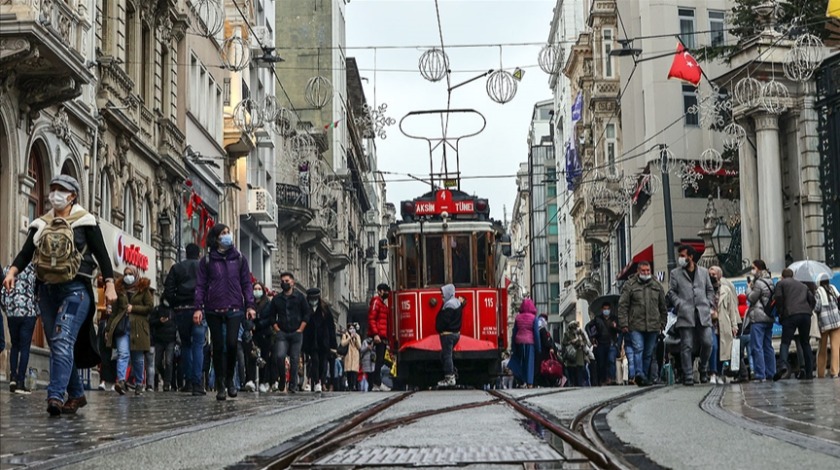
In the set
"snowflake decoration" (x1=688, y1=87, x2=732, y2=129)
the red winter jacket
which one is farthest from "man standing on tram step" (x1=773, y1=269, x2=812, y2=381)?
"snowflake decoration" (x1=688, y1=87, x2=732, y2=129)

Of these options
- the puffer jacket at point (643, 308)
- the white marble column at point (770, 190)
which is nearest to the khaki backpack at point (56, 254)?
the puffer jacket at point (643, 308)

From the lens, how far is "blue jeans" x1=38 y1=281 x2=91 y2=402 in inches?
453

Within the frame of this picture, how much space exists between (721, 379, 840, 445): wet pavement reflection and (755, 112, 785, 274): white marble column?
916 inches

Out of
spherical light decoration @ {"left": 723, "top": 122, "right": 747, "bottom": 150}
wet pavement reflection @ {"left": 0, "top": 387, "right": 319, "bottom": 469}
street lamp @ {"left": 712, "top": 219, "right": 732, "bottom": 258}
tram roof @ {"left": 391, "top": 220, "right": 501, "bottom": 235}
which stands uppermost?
spherical light decoration @ {"left": 723, "top": 122, "right": 747, "bottom": 150}

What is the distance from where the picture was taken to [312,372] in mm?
23672

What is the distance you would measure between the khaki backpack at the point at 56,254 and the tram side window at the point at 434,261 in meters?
16.7

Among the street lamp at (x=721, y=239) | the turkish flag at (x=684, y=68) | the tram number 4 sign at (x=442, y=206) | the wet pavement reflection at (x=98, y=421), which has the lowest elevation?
the wet pavement reflection at (x=98, y=421)

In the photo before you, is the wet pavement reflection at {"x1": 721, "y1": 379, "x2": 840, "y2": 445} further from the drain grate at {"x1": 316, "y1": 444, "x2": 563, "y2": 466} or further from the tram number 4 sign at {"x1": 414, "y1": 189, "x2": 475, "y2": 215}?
the tram number 4 sign at {"x1": 414, "y1": 189, "x2": 475, "y2": 215}

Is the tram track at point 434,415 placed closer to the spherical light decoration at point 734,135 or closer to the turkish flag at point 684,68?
the spherical light decoration at point 734,135

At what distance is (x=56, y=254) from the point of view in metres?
11.3

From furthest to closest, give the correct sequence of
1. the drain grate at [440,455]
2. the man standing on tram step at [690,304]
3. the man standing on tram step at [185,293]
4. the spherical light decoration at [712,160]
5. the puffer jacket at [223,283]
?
1. the spherical light decoration at [712,160]
2. the man standing on tram step at [690,304]
3. the man standing on tram step at [185,293]
4. the puffer jacket at [223,283]
5. the drain grate at [440,455]

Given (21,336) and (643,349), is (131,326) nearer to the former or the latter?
(21,336)

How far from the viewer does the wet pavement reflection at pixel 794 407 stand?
362 inches

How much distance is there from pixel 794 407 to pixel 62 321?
5.84m
